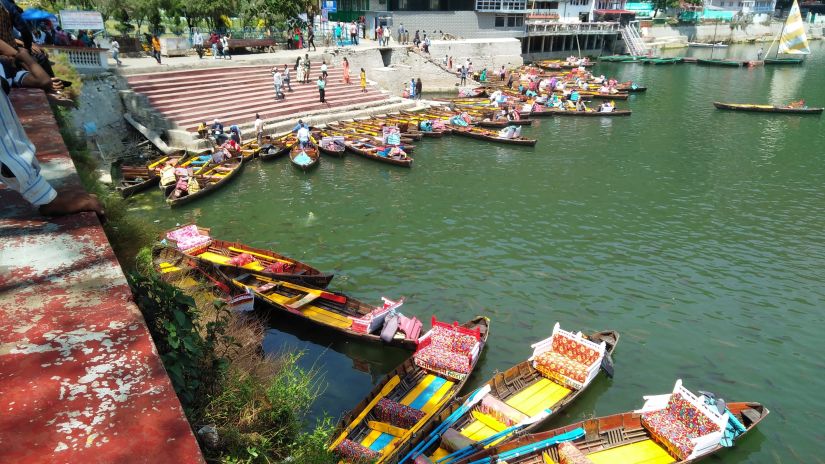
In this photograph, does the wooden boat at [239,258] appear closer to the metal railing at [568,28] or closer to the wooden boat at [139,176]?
the wooden boat at [139,176]

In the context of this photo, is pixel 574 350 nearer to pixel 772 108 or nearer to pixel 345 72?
pixel 345 72

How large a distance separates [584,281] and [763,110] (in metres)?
32.5

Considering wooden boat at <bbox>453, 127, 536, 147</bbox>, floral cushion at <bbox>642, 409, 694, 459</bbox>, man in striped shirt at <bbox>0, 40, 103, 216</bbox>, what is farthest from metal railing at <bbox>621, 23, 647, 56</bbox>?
man in striped shirt at <bbox>0, 40, 103, 216</bbox>

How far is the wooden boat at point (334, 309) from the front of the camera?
1352 centimetres

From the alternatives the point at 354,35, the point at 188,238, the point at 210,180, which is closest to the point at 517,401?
the point at 188,238

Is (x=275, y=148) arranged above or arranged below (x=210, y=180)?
above

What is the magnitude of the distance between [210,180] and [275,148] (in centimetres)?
478

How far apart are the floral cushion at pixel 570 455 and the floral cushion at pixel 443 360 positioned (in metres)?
2.82

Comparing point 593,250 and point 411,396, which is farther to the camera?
point 593,250

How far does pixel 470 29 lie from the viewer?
57.4 m

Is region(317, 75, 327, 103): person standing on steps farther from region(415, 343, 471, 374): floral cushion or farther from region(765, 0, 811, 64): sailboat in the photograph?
region(765, 0, 811, 64): sailboat

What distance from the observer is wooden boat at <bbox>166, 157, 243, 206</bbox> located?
2145cm

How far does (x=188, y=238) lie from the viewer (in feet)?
56.3

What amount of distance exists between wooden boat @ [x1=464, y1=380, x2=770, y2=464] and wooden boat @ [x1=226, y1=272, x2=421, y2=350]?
3.99m
